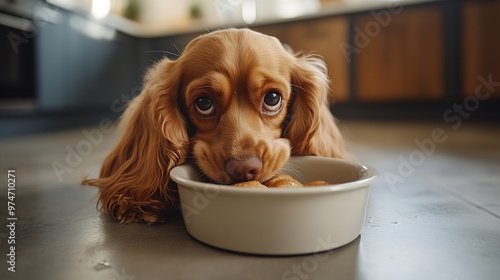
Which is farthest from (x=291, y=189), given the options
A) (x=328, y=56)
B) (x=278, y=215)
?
(x=328, y=56)

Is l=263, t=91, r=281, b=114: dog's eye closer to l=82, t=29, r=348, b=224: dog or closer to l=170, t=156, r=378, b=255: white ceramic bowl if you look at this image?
l=82, t=29, r=348, b=224: dog

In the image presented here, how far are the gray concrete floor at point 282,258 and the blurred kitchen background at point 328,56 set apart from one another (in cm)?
231

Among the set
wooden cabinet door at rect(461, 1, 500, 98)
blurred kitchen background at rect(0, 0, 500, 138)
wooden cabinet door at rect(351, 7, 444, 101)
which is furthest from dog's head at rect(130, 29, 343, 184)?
wooden cabinet door at rect(351, 7, 444, 101)

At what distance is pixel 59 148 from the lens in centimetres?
314

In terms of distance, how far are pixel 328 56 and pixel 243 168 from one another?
4.46 metres

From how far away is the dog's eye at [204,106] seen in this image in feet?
4.16

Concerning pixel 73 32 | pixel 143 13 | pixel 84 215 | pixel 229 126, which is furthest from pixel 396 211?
pixel 143 13

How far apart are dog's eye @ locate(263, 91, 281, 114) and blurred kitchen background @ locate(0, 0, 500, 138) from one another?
304 cm

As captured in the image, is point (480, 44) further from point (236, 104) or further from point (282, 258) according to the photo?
point (282, 258)

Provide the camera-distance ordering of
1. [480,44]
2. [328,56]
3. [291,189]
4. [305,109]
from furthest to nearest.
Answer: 1. [328,56]
2. [480,44]
3. [305,109]
4. [291,189]

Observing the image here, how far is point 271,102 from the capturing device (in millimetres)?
1301

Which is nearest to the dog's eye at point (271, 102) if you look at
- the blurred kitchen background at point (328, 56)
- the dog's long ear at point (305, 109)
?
the dog's long ear at point (305, 109)

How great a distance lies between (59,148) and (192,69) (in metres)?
2.17

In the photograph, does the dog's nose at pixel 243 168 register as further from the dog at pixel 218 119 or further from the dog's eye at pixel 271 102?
the dog's eye at pixel 271 102
